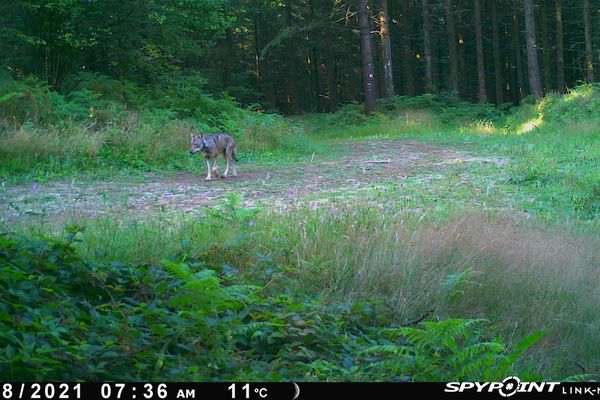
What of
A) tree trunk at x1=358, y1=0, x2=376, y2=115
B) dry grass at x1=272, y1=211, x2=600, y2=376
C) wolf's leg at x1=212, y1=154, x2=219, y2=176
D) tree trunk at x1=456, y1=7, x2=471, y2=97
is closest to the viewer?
dry grass at x1=272, y1=211, x2=600, y2=376

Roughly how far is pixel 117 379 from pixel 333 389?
1.31 m

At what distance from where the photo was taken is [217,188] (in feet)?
44.6

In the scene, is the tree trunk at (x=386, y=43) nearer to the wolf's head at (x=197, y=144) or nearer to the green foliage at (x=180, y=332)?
the wolf's head at (x=197, y=144)

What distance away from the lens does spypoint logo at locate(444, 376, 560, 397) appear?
184 inches

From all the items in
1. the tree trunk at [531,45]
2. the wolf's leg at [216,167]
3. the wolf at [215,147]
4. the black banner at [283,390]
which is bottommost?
the black banner at [283,390]

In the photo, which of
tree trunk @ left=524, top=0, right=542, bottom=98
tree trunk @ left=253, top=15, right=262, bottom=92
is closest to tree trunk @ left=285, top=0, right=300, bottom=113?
tree trunk @ left=253, top=15, right=262, bottom=92

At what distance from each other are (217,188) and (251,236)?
6181 mm

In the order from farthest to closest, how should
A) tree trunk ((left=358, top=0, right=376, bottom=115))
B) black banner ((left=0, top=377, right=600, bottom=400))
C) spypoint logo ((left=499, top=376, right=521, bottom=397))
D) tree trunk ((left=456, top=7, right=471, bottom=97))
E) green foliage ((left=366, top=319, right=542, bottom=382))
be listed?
1. tree trunk ((left=456, top=7, right=471, bottom=97))
2. tree trunk ((left=358, top=0, right=376, bottom=115))
3. green foliage ((left=366, top=319, right=542, bottom=382))
4. spypoint logo ((left=499, top=376, right=521, bottom=397))
5. black banner ((left=0, top=377, right=600, bottom=400))

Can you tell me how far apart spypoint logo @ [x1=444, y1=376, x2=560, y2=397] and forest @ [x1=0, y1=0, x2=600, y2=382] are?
0.32 meters

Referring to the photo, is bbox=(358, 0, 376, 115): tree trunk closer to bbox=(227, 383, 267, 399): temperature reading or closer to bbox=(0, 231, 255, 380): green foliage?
bbox=(0, 231, 255, 380): green foliage

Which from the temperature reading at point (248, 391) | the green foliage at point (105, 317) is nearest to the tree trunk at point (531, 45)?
the green foliage at point (105, 317)

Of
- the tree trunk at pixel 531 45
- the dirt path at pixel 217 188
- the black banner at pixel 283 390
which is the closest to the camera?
the black banner at pixel 283 390

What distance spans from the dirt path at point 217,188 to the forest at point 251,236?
8cm

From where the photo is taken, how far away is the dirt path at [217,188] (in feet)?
33.8
